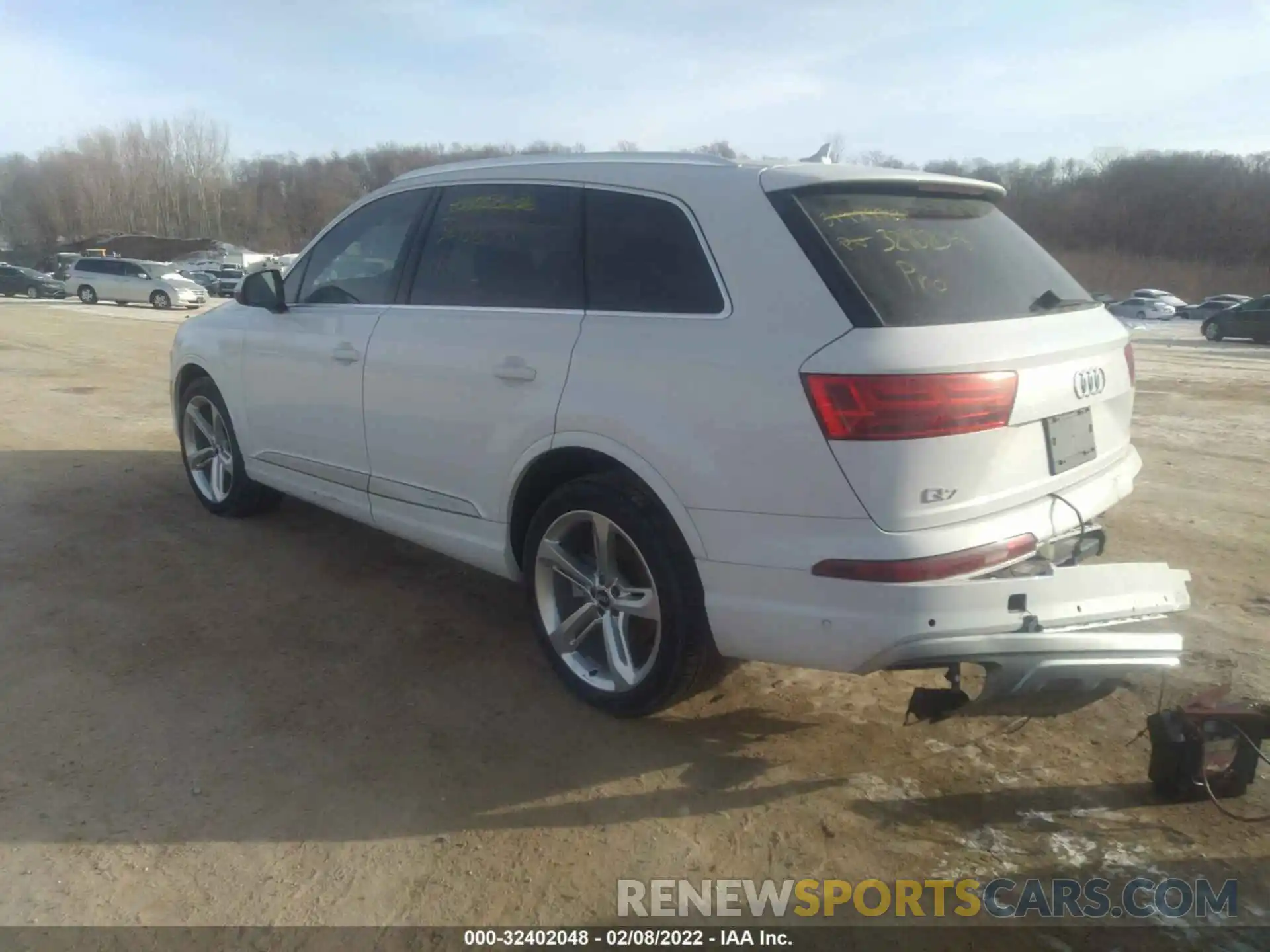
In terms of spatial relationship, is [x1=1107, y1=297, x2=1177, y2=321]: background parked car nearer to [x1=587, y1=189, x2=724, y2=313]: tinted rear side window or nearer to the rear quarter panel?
[x1=587, y1=189, x2=724, y2=313]: tinted rear side window

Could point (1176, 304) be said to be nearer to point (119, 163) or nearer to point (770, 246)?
point (770, 246)

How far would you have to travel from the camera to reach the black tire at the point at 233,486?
17.6 ft

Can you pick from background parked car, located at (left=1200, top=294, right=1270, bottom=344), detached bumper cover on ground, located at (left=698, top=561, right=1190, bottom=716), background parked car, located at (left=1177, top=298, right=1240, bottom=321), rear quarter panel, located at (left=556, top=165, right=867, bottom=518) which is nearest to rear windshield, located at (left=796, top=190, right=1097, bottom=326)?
rear quarter panel, located at (left=556, top=165, right=867, bottom=518)

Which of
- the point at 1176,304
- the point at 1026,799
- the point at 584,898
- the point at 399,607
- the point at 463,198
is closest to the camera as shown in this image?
the point at 584,898

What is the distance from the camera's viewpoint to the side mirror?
4.80 m

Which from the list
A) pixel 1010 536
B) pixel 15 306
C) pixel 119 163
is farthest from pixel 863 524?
pixel 119 163

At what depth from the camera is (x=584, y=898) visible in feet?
8.49

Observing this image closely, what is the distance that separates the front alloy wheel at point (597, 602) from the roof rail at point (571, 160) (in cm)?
131

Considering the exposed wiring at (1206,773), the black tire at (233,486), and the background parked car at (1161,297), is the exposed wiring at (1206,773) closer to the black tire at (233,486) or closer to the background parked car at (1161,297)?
the black tire at (233,486)

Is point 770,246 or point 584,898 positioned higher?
point 770,246

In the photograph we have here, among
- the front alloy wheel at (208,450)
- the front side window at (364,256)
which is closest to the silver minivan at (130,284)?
the front alloy wheel at (208,450)

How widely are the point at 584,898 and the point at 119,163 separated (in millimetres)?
124977

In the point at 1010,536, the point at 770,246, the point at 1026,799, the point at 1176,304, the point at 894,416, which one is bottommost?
the point at 1176,304

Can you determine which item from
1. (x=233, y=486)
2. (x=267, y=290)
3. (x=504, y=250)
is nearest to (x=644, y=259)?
(x=504, y=250)
